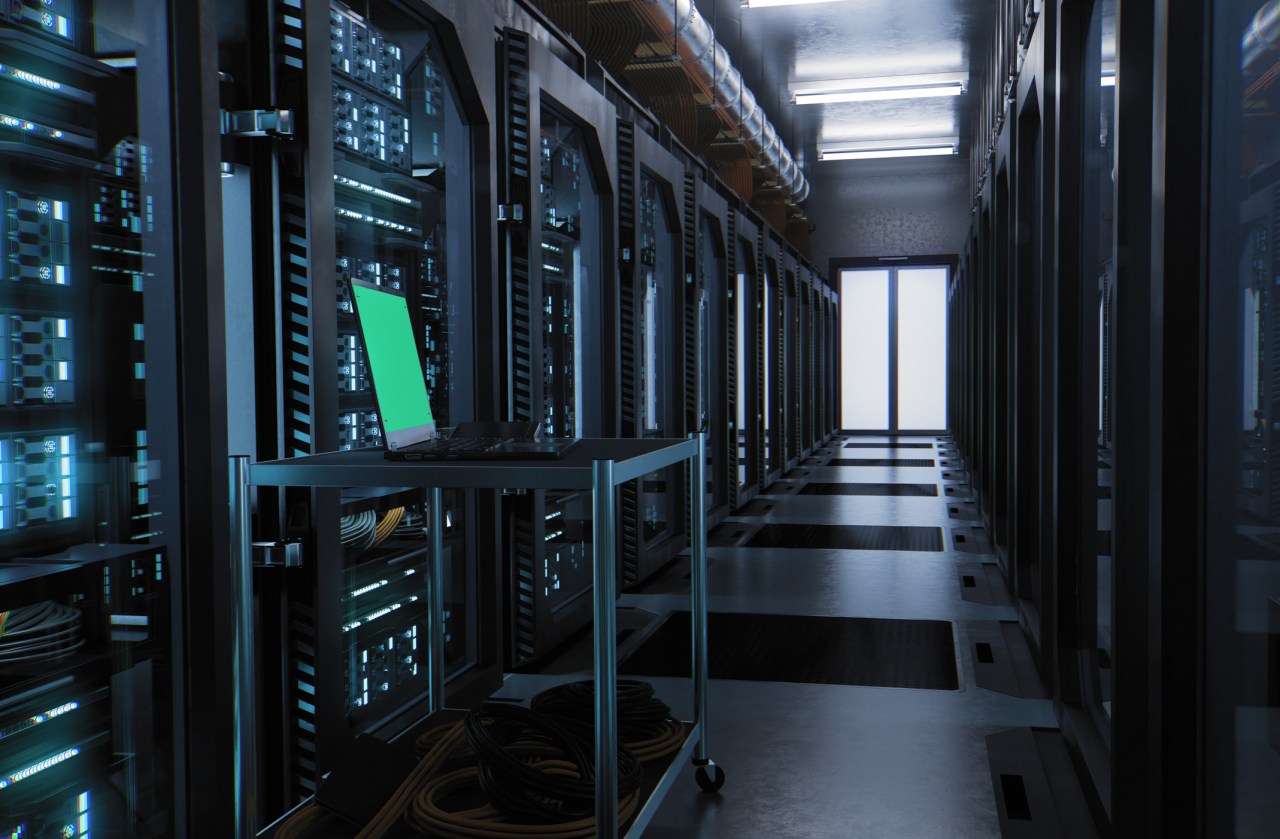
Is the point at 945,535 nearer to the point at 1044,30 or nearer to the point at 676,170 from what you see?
the point at 676,170

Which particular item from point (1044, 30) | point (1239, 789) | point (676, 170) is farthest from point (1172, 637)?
point (676, 170)

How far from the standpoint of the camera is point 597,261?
13.3 feet

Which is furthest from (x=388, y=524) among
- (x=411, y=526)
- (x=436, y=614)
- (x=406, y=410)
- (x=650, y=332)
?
(x=650, y=332)

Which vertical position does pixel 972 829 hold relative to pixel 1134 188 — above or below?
below

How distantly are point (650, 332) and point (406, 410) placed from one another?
3085mm

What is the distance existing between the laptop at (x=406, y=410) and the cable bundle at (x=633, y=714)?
640mm

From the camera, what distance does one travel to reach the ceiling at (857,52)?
870 centimetres

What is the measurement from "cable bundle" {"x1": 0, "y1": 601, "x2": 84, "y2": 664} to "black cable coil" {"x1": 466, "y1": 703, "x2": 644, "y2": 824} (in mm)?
715

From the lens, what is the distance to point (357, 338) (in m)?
2.32

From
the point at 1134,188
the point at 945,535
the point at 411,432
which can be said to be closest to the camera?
the point at 1134,188

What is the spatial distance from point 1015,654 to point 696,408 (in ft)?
7.79

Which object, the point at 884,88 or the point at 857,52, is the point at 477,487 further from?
the point at 857,52

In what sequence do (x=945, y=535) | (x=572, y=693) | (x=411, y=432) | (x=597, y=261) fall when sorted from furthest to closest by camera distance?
(x=945, y=535), (x=597, y=261), (x=572, y=693), (x=411, y=432)

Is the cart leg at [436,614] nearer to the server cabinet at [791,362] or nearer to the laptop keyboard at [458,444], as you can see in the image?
the laptop keyboard at [458,444]
